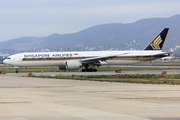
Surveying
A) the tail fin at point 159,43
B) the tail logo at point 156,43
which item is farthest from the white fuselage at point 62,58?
the tail fin at point 159,43

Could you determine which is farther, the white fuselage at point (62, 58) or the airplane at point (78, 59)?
the white fuselage at point (62, 58)

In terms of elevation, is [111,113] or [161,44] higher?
[161,44]

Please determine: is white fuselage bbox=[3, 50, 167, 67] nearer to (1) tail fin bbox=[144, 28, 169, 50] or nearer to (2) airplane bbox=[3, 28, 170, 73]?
(2) airplane bbox=[3, 28, 170, 73]

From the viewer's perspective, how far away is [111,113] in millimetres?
14789

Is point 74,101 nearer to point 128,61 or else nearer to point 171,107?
point 171,107

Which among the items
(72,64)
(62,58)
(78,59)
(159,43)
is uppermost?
(159,43)

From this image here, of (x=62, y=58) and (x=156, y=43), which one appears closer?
(x=62, y=58)

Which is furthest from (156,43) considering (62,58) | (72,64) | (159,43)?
(62,58)

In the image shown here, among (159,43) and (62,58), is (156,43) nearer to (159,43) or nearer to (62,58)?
(159,43)

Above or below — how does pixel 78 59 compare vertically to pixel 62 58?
below

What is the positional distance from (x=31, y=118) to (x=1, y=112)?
1.90 meters

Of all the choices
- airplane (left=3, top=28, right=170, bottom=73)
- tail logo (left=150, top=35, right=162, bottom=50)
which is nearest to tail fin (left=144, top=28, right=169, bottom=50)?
tail logo (left=150, top=35, right=162, bottom=50)

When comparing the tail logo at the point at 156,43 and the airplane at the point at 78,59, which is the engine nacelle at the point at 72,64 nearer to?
Result: the airplane at the point at 78,59

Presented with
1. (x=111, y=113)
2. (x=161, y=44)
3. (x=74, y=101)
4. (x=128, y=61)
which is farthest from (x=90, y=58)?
(x=111, y=113)
